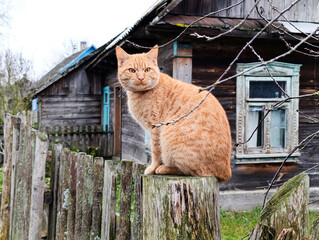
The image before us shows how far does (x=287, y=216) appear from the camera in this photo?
111 cm

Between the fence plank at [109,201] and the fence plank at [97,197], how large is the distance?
95 millimetres

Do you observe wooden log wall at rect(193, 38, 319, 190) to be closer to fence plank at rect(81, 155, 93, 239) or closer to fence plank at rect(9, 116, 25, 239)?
fence plank at rect(9, 116, 25, 239)

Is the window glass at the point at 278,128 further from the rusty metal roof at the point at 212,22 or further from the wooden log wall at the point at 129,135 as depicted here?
the wooden log wall at the point at 129,135

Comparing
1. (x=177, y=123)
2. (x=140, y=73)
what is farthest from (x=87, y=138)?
(x=177, y=123)

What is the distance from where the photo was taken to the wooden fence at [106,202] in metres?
1.14

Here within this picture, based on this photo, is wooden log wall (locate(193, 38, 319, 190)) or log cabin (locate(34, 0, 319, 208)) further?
wooden log wall (locate(193, 38, 319, 190))

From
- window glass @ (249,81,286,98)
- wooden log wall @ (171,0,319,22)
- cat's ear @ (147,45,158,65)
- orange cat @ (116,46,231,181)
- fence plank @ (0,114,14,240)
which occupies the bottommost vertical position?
fence plank @ (0,114,14,240)

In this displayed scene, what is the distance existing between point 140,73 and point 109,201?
803 mm

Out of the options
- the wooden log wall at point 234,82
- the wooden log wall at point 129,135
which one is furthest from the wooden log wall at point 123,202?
the wooden log wall at point 129,135

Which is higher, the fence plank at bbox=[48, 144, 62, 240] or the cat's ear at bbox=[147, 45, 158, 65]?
the cat's ear at bbox=[147, 45, 158, 65]

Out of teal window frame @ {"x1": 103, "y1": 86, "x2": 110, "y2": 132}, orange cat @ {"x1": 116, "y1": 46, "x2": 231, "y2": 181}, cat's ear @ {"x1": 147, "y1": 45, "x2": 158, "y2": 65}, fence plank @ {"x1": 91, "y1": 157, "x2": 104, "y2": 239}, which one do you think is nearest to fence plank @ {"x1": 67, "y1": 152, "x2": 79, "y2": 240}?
fence plank @ {"x1": 91, "y1": 157, "x2": 104, "y2": 239}

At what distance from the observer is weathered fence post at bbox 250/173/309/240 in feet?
3.61

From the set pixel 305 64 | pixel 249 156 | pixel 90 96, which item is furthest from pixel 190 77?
pixel 90 96

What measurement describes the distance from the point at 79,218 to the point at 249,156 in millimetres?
4524
